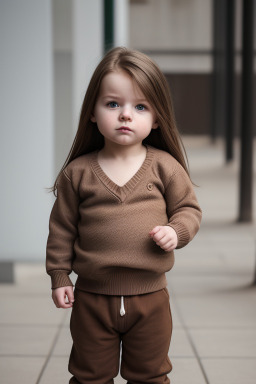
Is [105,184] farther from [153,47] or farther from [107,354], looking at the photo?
[153,47]

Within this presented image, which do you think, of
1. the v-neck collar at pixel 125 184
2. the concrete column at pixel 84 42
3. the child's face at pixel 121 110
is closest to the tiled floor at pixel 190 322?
the v-neck collar at pixel 125 184

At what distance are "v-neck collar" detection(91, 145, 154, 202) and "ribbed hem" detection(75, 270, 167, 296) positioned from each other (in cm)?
24

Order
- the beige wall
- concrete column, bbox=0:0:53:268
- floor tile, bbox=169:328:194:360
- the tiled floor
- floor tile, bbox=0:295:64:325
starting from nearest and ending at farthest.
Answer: the tiled floor, floor tile, bbox=169:328:194:360, floor tile, bbox=0:295:64:325, concrete column, bbox=0:0:53:268, the beige wall

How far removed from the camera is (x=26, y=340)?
3631mm

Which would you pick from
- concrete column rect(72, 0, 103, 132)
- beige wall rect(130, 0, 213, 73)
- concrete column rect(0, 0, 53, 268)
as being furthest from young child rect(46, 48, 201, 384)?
beige wall rect(130, 0, 213, 73)

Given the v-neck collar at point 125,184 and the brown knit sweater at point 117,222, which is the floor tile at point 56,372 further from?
the v-neck collar at point 125,184

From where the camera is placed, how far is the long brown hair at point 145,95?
213 centimetres

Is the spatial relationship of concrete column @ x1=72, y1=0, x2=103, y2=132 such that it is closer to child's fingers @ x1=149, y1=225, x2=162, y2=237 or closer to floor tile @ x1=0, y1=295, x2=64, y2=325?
floor tile @ x1=0, y1=295, x2=64, y2=325

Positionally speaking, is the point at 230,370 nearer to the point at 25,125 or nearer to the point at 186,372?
the point at 186,372

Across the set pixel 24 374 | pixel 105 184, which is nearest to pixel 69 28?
pixel 24 374

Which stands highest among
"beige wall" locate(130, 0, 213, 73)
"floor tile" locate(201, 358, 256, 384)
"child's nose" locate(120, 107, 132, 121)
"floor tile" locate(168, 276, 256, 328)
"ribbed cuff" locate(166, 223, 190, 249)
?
"child's nose" locate(120, 107, 132, 121)

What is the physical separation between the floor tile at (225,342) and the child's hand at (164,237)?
1.51m

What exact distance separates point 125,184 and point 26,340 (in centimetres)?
177

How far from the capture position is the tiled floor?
320 cm
